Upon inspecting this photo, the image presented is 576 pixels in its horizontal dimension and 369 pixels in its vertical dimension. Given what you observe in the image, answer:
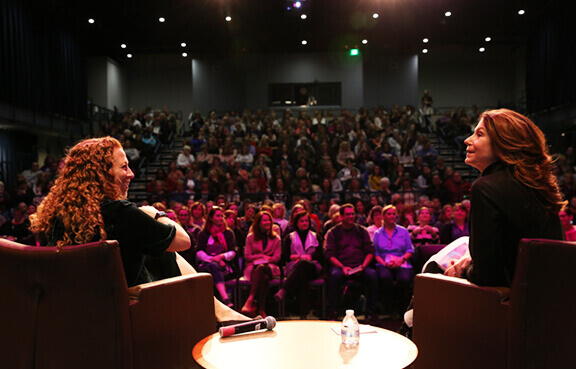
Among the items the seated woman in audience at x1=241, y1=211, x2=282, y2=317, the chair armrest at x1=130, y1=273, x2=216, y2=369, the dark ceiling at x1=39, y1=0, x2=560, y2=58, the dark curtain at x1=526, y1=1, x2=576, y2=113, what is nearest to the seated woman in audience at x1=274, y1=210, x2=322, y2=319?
the seated woman in audience at x1=241, y1=211, x2=282, y2=317

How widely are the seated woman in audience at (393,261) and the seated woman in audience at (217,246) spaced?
1.53m

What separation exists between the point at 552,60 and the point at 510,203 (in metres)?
13.6

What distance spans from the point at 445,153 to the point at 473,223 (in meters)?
12.1

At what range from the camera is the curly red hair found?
214 cm

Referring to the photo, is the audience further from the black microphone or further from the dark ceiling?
the black microphone

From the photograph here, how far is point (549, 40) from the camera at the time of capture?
1384 centimetres

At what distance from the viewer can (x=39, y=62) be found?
13.0m

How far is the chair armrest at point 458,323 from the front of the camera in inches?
80.3

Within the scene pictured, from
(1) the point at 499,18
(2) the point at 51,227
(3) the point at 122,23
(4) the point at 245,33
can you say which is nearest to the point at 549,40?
(1) the point at 499,18

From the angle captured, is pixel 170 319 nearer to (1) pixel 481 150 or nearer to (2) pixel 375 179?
(1) pixel 481 150

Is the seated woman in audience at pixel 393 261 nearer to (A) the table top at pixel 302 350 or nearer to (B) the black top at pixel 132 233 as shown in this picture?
(A) the table top at pixel 302 350

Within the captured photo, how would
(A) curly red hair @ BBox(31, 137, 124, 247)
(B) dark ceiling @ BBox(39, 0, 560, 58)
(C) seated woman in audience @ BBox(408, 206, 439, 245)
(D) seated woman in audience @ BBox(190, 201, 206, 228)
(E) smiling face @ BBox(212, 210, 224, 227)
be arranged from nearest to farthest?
1. (A) curly red hair @ BBox(31, 137, 124, 247)
2. (E) smiling face @ BBox(212, 210, 224, 227)
3. (C) seated woman in audience @ BBox(408, 206, 439, 245)
4. (D) seated woman in audience @ BBox(190, 201, 206, 228)
5. (B) dark ceiling @ BBox(39, 0, 560, 58)

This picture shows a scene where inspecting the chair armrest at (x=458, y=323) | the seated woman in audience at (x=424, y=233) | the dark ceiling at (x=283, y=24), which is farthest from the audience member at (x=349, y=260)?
the dark ceiling at (x=283, y=24)

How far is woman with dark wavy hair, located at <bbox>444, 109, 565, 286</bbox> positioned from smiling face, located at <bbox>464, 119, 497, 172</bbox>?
0.04 m
